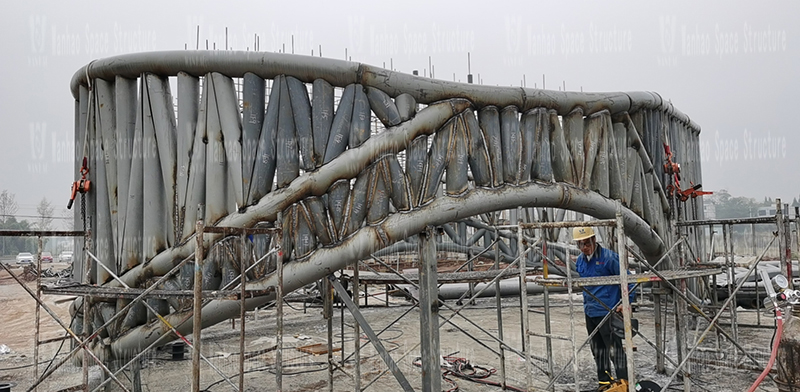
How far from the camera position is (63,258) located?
171ft

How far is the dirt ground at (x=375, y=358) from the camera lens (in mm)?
9641

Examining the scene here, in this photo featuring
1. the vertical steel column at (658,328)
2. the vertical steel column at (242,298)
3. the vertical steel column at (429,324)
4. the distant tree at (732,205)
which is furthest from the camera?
the distant tree at (732,205)

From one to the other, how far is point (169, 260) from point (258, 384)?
12.1 feet

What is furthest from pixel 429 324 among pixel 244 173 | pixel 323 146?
pixel 244 173

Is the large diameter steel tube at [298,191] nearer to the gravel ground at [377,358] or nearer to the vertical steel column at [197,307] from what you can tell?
the vertical steel column at [197,307]

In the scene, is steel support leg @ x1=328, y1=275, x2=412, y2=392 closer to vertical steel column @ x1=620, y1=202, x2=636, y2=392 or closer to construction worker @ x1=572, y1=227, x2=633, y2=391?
construction worker @ x1=572, y1=227, x2=633, y2=391

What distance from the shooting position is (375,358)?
11945 millimetres

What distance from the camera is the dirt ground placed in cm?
964

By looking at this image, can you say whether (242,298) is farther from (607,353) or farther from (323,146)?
(607,353)

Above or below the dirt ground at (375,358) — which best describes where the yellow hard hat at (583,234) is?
above

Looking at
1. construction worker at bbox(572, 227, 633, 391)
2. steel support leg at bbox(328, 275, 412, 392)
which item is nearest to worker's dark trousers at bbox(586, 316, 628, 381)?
construction worker at bbox(572, 227, 633, 391)

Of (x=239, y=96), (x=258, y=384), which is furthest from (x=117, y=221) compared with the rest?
(x=258, y=384)

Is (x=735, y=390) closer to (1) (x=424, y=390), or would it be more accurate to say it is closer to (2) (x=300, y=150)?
(1) (x=424, y=390)

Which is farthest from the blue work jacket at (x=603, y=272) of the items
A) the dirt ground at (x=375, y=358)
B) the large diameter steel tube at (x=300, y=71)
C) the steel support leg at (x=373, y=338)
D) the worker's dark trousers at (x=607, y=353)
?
the large diameter steel tube at (x=300, y=71)
